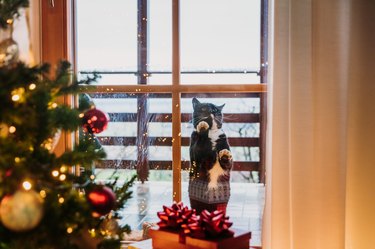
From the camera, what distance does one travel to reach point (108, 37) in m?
2.23

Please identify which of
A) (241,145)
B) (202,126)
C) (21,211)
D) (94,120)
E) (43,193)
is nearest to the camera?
(21,211)

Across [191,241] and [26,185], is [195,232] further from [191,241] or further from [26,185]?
[26,185]

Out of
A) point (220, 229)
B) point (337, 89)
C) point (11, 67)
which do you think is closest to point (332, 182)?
point (337, 89)

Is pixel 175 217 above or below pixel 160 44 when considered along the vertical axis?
below

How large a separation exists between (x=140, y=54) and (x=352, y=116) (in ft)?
3.04

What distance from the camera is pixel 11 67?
3.98ft

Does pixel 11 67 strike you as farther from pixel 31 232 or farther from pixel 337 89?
pixel 337 89

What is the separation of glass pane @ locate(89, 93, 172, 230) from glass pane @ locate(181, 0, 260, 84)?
8.1 inches

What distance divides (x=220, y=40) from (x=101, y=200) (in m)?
1.09

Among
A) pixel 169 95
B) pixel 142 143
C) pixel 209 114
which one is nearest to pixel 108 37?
pixel 169 95

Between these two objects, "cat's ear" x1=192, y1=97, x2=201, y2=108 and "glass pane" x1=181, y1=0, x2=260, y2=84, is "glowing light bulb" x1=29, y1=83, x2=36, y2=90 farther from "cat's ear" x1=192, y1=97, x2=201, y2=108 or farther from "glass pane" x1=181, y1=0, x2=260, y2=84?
"glass pane" x1=181, y1=0, x2=260, y2=84

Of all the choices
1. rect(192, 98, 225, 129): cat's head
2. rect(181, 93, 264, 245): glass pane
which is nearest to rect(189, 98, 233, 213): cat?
rect(192, 98, 225, 129): cat's head

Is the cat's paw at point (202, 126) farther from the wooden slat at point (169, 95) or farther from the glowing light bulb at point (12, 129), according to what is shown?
the glowing light bulb at point (12, 129)

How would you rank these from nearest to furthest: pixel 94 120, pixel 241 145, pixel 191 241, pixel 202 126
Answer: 1. pixel 94 120
2. pixel 191 241
3. pixel 202 126
4. pixel 241 145
